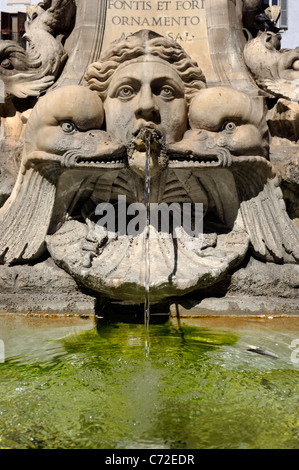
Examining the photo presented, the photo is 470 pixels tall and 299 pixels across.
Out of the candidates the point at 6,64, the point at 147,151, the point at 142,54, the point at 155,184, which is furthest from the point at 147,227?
the point at 6,64

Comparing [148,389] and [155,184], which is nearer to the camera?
[148,389]

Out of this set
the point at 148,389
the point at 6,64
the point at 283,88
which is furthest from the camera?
the point at 6,64

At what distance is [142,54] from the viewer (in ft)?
10.9

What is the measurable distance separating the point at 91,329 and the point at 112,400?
1092 millimetres

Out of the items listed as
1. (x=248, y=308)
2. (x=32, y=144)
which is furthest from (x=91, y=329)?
(x=32, y=144)

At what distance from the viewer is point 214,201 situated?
3.53 m

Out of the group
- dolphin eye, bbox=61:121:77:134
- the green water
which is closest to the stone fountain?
dolphin eye, bbox=61:121:77:134

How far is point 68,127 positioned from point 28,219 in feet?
2.13

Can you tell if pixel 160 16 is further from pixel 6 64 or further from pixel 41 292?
pixel 41 292

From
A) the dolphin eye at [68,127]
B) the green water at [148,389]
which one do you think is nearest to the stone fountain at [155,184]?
the dolphin eye at [68,127]

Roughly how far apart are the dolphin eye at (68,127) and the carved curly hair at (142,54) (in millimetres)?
312

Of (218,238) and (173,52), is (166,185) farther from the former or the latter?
(173,52)

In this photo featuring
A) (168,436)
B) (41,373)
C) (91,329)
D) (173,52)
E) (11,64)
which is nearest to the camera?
(168,436)

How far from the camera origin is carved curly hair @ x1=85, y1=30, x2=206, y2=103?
10.9 feet
